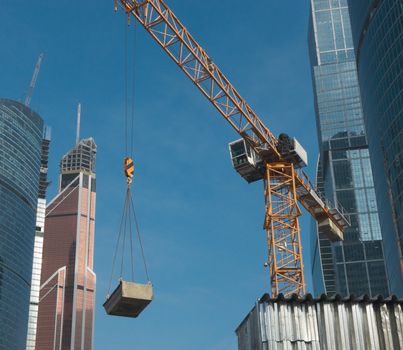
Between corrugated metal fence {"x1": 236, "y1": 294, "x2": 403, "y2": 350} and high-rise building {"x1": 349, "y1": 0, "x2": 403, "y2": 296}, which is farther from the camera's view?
high-rise building {"x1": 349, "y1": 0, "x2": 403, "y2": 296}

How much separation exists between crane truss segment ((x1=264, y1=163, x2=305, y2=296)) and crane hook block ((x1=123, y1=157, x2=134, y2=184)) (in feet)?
83.7

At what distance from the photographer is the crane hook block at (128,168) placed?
4203cm

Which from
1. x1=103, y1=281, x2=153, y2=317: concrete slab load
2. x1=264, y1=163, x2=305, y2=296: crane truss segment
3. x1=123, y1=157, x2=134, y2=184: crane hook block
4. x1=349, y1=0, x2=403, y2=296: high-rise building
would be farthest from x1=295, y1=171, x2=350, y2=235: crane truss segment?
x1=103, y1=281, x2=153, y2=317: concrete slab load

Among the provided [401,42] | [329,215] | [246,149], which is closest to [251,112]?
[246,149]

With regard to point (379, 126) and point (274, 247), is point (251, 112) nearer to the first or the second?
point (274, 247)

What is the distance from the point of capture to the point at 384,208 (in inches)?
4156

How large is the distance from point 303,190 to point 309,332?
5239cm

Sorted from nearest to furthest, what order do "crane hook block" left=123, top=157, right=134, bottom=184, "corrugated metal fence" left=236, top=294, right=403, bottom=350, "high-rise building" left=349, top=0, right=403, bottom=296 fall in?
1. "corrugated metal fence" left=236, top=294, right=403, bottom=350
2. "crane hook block" left=123, top=157, right=134, bottom=184
3. "high-rise building" left=349, top=0, right=403, bottom=296

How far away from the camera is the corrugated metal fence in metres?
21.7

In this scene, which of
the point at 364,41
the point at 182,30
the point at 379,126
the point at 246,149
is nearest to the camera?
the point at 182,30

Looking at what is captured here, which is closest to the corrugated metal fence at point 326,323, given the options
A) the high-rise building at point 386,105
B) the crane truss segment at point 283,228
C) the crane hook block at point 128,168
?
the crane hook block at point 128,168

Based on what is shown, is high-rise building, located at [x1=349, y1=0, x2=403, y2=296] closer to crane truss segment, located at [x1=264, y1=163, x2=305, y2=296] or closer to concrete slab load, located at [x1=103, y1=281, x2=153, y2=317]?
crane truss segment, located at [x1=264, y1=163, x2=305, y2=296]

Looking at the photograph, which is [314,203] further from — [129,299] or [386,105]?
[129,299]

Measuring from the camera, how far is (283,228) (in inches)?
2655
